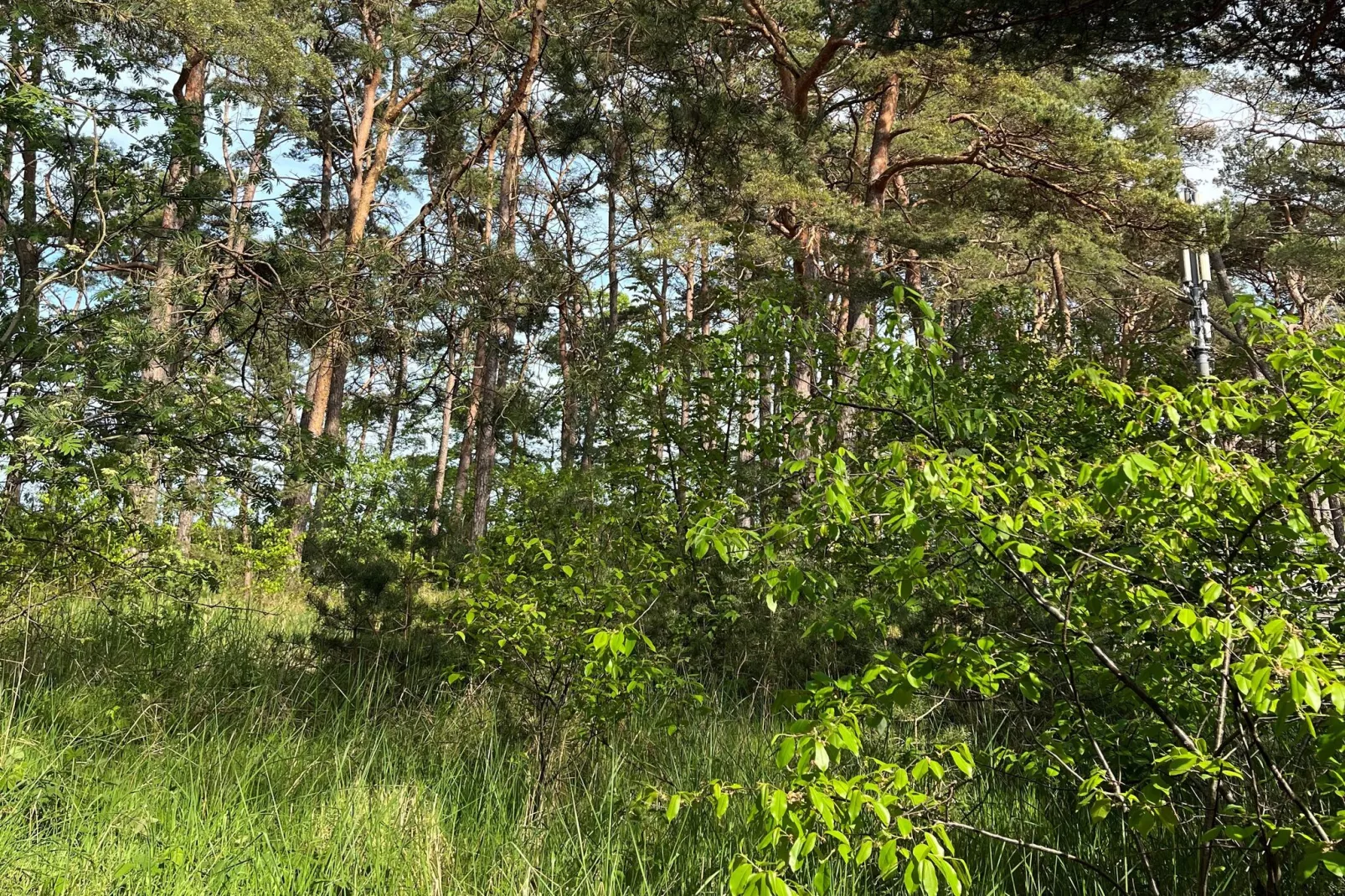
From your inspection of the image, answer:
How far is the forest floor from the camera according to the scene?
2.72 metres

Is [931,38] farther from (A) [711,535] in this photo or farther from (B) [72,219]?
(B) [72,219]

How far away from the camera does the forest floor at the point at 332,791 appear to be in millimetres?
2725

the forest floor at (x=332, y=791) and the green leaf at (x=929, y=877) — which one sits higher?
the green leaf at (x=929, y=877)

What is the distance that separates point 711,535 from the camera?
2.16m

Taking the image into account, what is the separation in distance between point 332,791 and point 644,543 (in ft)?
5.70

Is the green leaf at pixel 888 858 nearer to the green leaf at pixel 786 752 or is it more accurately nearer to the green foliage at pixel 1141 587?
the green foliage at pixel 1141 587

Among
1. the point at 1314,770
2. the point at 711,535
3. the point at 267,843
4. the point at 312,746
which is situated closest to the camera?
the point at 711,535

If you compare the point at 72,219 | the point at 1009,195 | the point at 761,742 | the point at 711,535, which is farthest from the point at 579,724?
the point at 1009,195

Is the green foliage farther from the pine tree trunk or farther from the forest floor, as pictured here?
the pine tree trunk

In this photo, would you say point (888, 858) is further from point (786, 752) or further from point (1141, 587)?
point (1141, 587)

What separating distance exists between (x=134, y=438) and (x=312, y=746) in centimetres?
179

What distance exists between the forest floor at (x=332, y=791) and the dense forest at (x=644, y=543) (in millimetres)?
27

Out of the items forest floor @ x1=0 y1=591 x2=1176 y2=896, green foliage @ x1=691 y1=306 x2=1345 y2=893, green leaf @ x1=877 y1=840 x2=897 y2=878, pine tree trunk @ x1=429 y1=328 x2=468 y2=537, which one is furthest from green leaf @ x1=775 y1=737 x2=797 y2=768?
pine tree trunk @ x1=429 y1=328 x2=468 y2=537

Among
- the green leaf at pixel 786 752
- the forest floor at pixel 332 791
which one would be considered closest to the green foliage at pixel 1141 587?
the green leaf at pixel 786 752
